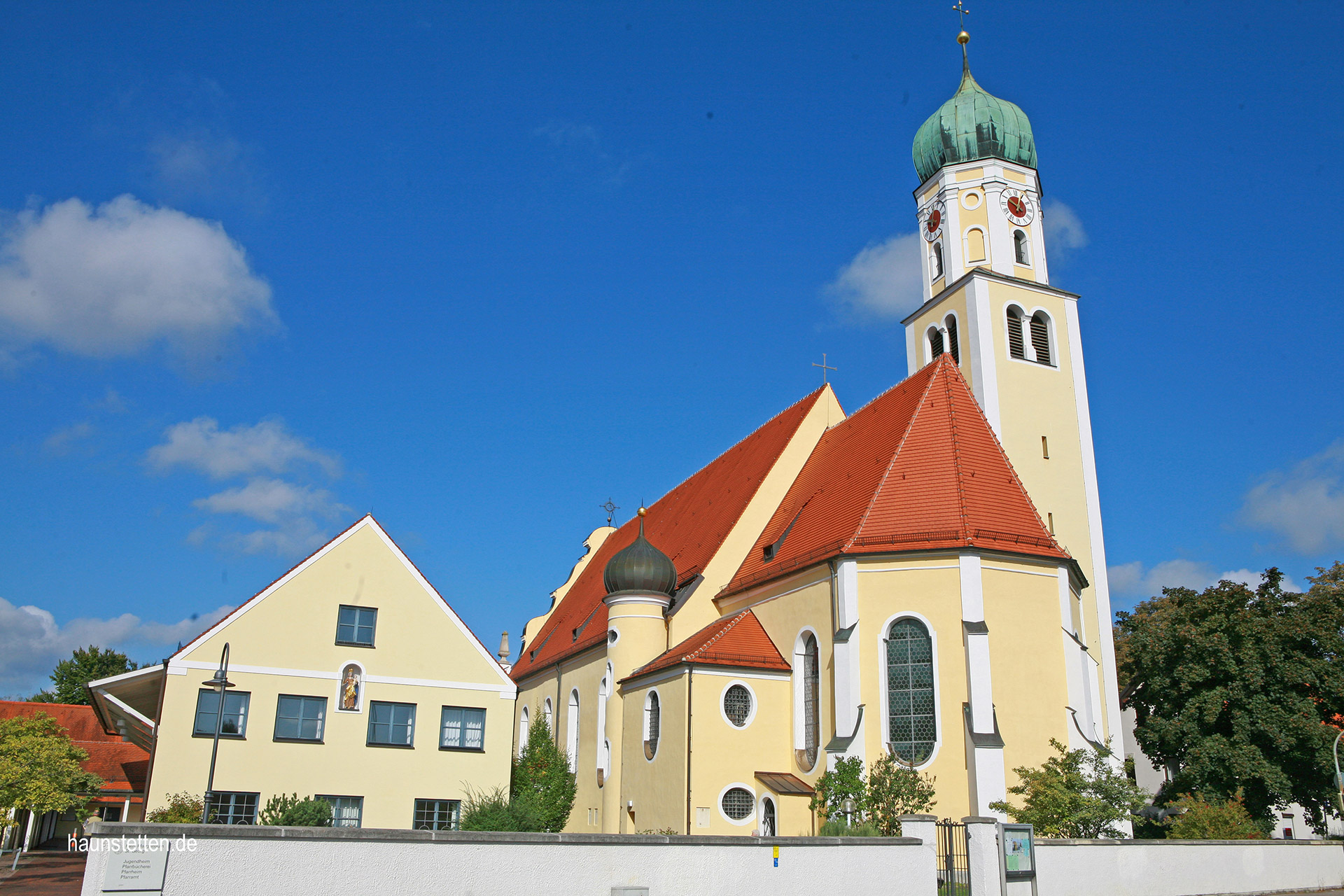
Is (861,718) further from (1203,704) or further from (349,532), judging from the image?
(1203,704)

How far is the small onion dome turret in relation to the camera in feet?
87.1

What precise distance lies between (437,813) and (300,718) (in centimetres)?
354

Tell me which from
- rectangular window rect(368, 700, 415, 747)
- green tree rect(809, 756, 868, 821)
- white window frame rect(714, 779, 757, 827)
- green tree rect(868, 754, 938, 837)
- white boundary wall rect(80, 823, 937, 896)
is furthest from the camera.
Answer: rectangular window rect(368, 700, 415, 747)

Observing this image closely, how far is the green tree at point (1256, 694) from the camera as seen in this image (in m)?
26.7

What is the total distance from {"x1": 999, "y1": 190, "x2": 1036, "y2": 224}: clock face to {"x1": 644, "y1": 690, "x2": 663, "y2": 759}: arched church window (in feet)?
58.7

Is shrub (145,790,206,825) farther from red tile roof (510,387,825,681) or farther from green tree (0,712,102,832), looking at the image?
red tile roof (510,387,825,681)

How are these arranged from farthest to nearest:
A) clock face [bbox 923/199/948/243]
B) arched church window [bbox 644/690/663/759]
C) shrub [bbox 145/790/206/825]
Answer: clock face [bbox 923/199/948/243] < arched church window [bbox 644/690/663/759] < shrub [bbox 145/790/206/825]

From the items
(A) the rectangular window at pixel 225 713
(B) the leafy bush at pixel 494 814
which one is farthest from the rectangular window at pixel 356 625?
(B) the leafy bush at pixel 494 814

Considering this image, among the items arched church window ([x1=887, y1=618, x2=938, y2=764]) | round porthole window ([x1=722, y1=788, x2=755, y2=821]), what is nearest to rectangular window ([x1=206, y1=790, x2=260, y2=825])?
round porthole window ([x1=722, y1=788, x2=755, y2=821])

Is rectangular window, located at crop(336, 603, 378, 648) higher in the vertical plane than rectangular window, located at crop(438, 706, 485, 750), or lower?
higher

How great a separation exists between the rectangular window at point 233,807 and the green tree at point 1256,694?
23.6 meters

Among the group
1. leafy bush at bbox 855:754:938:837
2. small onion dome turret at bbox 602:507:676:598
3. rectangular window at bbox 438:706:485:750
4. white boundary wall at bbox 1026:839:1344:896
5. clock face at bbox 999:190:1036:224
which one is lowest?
white boundary wall at bbox 1026:839:1344:896

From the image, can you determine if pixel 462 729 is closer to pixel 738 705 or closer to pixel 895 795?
pixel 738 705

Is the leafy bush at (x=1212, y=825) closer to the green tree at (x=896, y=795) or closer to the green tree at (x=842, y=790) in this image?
the green tree at (x=896, y=795)
